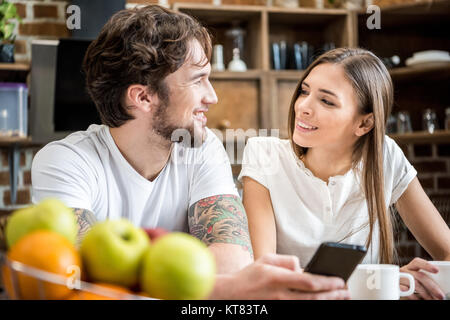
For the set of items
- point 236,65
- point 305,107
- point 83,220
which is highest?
point 236,65

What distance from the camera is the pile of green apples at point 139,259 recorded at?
1.54 feet

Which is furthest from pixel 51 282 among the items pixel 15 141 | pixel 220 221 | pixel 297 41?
pixel 297 41

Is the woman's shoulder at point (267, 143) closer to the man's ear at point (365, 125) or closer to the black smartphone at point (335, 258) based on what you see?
the man's ear at point (365, 125)

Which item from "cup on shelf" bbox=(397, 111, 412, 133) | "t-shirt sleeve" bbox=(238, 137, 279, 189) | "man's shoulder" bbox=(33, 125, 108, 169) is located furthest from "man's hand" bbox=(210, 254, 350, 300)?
"cup on shelf" bbox=(397, 111, 412, 133)

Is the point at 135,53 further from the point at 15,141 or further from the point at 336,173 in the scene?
the point at 15,141

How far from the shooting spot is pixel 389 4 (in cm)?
299

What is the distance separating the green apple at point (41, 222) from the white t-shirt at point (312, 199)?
966 mm

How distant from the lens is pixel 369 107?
150 cm

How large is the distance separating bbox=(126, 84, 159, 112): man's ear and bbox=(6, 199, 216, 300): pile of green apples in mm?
778

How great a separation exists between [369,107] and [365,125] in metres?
0.05

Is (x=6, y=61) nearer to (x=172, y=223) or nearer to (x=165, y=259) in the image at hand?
(x=172, y=223)

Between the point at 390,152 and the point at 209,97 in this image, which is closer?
the point at 209,97
